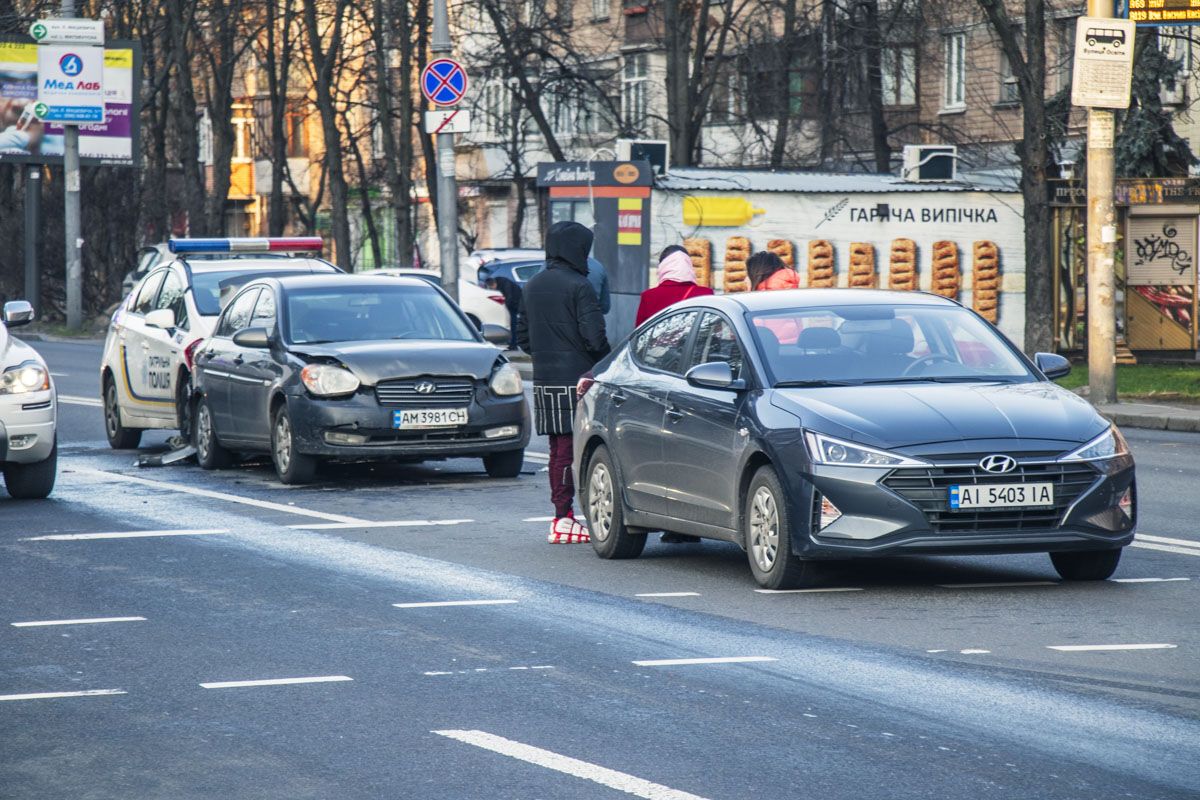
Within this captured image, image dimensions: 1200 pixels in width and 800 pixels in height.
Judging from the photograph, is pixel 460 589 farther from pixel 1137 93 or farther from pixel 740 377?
pixel 1137 93

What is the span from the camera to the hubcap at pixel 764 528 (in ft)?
33.1

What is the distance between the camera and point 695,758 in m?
6.48

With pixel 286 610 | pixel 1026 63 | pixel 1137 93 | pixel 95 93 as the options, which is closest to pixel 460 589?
pixel 286 610

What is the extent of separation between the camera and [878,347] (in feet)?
35.4

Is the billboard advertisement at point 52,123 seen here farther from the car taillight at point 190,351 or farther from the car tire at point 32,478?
the car tire at point 32,478

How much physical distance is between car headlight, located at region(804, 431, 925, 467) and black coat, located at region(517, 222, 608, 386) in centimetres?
306

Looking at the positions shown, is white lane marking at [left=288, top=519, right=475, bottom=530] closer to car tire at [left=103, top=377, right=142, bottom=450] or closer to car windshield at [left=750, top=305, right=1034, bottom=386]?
car windshield at [left=750, top=305, right=1034, bottom=386]

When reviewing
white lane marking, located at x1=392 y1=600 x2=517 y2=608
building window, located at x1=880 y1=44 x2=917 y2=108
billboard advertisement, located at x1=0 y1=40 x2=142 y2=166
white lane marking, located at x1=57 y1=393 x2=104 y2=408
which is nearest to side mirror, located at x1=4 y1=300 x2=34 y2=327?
white lane marking, located at x1=392 y1=600 x2=517 y2=608

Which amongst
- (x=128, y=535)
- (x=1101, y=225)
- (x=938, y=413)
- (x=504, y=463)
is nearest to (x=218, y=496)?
(x=504, y=463)

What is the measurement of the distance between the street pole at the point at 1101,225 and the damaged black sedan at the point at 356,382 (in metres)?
8.32

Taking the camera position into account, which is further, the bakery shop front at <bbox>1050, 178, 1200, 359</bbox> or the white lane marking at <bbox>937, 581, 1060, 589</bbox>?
the bakery shop front at <bbox>1050, 178, 1200, 359</bbox>

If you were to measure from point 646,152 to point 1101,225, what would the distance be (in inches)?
413

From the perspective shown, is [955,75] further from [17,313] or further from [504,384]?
[17,313]

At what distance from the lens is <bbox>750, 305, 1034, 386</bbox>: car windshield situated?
34.9 feet
